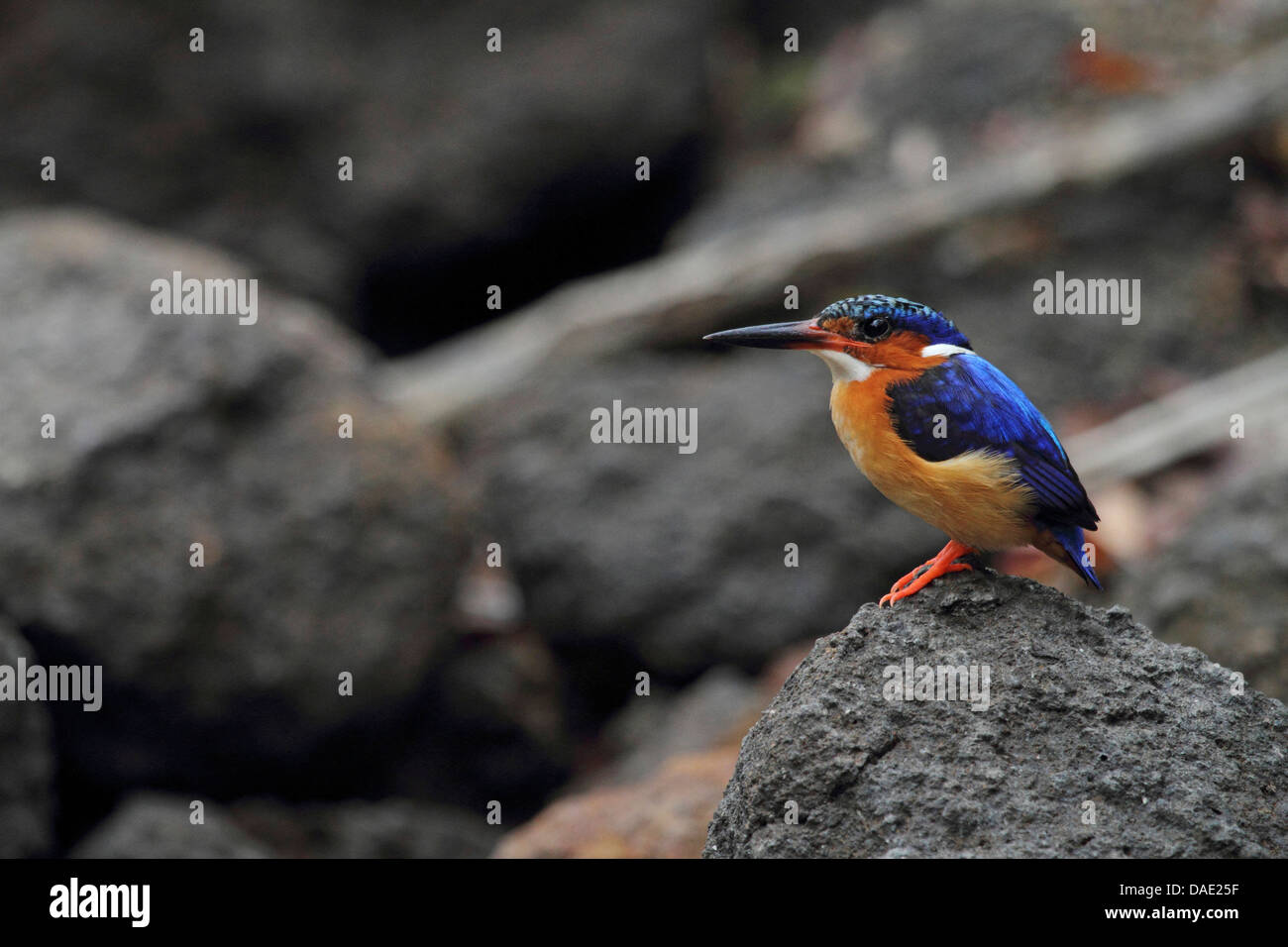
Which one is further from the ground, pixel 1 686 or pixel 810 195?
pixel 810 195

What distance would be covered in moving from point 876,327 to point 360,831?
3999mm

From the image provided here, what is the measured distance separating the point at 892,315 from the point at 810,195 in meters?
6.90

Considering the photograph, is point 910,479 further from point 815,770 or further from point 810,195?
point 810,195

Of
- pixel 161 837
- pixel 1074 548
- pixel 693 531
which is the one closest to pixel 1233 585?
pixel 1074 548

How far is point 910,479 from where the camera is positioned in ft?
11.1

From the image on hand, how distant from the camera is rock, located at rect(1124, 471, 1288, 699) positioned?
16.5 feet

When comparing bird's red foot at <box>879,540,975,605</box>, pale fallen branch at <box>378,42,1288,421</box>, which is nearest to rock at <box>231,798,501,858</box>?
pale fallen branch at <box>378,42,1288,421</box>

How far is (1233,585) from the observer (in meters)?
5.23

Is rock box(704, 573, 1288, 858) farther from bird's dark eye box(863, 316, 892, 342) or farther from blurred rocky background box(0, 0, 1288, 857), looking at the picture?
blurred rocky background box(0, 0, 1288, 857)

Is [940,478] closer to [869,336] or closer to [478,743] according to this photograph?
[869,336]

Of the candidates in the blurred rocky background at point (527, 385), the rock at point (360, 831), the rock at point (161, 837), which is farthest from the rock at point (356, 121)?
the rock at point (161, 837)

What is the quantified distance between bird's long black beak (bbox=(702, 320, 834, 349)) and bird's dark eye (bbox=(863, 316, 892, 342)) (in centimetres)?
10
